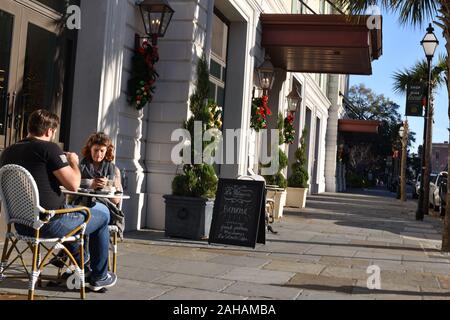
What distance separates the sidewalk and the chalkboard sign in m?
0.18

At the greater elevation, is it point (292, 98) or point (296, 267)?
point (292, 98)

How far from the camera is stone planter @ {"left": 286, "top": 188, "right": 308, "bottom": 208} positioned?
59.3 ft

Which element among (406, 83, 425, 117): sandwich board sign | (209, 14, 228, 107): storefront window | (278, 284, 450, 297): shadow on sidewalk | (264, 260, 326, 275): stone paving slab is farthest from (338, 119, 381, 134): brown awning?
(278, 284, 450, 297): shadow on sidewalk

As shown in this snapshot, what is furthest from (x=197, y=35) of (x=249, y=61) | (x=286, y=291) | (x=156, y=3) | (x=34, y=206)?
(x=34, y=206)

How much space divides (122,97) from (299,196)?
9.92 meters

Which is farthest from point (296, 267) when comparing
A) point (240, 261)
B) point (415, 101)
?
point (415, 101)

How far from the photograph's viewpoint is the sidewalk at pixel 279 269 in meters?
5.53

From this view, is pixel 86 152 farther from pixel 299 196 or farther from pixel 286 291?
pixel 299 196

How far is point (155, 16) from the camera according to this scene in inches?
360

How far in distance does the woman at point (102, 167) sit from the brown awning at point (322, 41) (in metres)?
8.39

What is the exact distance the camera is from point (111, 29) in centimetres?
877

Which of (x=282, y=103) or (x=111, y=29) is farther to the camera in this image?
(x=282, y=103)

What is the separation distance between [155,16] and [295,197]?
33.5 feet

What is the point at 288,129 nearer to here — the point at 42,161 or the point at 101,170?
the point at 101,170
